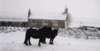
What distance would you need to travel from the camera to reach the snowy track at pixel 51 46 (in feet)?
4.64

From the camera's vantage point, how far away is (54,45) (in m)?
1.49

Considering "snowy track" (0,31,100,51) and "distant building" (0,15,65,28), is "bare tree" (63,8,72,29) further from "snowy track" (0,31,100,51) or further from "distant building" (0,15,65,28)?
"snowy track" (0,31,100,51)

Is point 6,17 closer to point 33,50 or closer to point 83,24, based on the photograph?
point 33,50

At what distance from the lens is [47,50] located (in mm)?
1396

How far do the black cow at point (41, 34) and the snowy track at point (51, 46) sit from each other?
0.17 ft

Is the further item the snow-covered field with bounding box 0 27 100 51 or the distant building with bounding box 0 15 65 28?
the distant building with bounding box 0 15 65 28

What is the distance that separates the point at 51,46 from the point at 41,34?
17cm

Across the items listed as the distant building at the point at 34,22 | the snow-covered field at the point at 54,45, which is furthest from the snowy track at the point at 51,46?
the distant building at the point at 34,22

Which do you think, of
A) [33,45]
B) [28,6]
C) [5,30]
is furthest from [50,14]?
[5,30]

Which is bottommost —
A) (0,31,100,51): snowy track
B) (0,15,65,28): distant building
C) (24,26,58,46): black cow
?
(0,31,100,51): snowy track

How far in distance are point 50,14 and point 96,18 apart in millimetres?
537

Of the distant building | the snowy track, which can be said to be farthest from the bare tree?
the snowy track

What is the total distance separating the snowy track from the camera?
1.41 metres

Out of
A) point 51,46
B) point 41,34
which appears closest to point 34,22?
point 41,34
